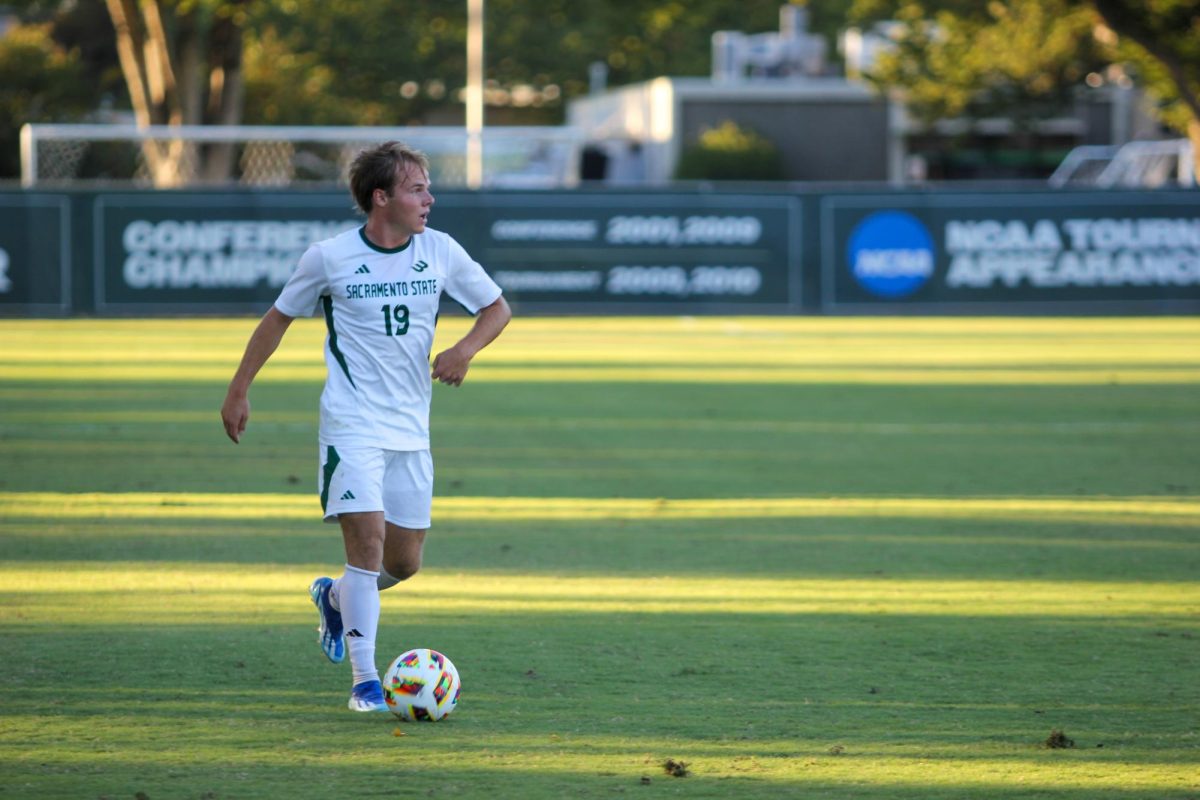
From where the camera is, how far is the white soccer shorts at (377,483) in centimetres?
598

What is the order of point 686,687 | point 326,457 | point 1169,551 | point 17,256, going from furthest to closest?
point 17,256 → point 1169,551 → point 686,687 → point 326,457

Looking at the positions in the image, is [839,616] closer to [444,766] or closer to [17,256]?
[444,766]

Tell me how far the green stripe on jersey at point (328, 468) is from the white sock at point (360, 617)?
0.88ft

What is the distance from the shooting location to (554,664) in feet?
22.6

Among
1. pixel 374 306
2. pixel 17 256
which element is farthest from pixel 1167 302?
pixel 374 306

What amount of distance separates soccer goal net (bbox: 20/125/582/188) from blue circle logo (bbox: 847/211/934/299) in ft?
21.4

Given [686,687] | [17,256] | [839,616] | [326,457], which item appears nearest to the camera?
[326,457]

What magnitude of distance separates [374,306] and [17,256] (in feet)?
76.9

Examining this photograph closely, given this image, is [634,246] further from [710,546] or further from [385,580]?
[385,580]

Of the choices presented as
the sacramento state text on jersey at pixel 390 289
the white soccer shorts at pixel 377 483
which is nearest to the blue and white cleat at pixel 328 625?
the white soccer shorts at pixel 377 483

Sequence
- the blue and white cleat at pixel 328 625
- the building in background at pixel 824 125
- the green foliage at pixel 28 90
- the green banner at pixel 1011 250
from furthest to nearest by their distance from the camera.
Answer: the building in background at pixel 824 125 → the green foliage at pixel 28 90 → the green banner at pixel 1011 250 → the blue and white cleat at pixel 328 625

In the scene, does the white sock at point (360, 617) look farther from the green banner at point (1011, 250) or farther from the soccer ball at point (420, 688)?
the green banner at point (1011, 250)

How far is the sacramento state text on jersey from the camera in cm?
614

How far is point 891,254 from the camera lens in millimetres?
30062
